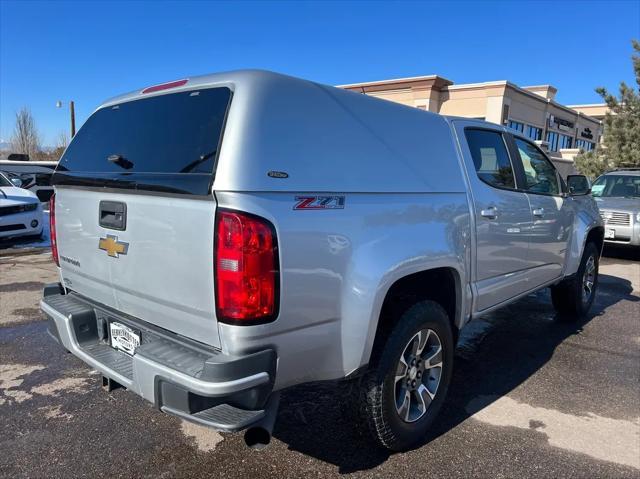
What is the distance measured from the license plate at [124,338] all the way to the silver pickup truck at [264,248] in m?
A: 0.01

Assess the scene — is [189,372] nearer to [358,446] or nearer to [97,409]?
[358,446]

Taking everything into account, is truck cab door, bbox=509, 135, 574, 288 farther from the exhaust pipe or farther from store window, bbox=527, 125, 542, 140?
store window, bbox=527, 125, 542, 140

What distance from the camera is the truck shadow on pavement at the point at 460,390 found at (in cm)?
289

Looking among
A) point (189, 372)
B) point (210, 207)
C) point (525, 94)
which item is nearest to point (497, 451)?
point (189, 372)

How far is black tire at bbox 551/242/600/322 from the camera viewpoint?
17.9 feet

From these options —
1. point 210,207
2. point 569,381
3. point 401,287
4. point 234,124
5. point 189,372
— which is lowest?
point 569,381

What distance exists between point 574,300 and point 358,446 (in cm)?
373

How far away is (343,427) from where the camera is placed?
10.4ft

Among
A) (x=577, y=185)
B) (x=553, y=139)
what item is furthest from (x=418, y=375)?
(x=553, y=139)

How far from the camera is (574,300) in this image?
18.2ft

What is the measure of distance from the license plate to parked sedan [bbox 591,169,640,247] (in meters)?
8.88

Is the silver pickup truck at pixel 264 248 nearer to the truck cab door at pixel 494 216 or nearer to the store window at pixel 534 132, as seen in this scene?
the truck cab door at pixel 494 216

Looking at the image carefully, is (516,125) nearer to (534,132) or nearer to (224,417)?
(534,132)

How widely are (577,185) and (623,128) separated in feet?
58.8
